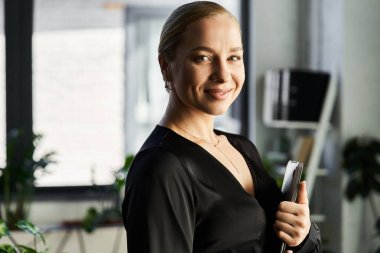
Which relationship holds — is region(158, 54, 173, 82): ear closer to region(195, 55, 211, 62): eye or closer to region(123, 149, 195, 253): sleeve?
region(195, 55, 211, 62): eye

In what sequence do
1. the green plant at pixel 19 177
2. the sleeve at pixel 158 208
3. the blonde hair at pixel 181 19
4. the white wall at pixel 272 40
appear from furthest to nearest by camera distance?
the white wall at pixel 272 40 → the green plant at pixel 19 177 → the blonde hair at pixel 181 19 → the sleeve at pixel 158 208

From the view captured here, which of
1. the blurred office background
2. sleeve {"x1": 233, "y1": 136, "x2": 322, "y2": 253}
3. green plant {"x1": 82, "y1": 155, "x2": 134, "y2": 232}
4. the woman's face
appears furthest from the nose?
the blurred office background

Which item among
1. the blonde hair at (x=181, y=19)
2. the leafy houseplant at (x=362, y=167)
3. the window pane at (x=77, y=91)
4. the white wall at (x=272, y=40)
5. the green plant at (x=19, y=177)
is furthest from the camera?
the window pane at (x=77, y=91)

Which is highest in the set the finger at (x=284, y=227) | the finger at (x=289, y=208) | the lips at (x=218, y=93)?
the lips at (x=218, y=93)

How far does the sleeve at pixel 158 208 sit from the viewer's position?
3.45 feet

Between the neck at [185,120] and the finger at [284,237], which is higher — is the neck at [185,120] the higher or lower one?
the higher one

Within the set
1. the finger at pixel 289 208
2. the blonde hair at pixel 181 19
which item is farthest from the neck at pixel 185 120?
the finger at pixel 289 208

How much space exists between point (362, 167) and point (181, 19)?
2964 millimetres

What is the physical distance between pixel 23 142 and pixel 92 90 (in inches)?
25.9

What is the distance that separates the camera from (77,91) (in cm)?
477

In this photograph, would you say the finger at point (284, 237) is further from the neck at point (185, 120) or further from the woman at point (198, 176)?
the neck at point (185, 120)

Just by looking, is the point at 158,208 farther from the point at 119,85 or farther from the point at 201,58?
the point at 119,85

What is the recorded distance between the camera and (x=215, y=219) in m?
1.13

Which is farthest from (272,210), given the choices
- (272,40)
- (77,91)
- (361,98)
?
(77,91)
